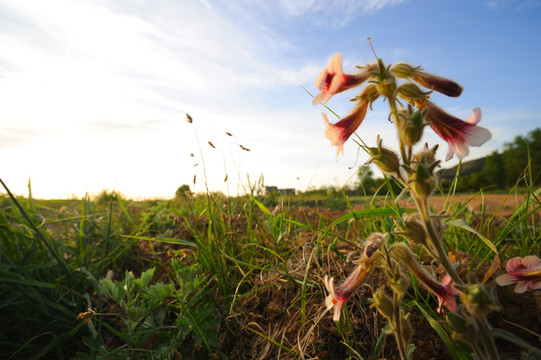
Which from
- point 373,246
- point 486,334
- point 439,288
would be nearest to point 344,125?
point 373,246

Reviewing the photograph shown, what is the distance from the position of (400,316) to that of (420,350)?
465 mm

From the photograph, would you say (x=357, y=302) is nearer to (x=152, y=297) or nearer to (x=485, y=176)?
(x=152, y=297)

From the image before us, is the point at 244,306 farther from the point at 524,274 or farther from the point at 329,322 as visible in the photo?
the point at 524,274

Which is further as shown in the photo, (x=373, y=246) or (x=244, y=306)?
(x=244, y=306)

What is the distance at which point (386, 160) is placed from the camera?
101cm

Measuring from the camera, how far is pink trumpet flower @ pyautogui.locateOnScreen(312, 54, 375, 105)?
1.09 metres

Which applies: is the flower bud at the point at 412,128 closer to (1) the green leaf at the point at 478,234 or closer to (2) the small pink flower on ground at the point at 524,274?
(1) the green leaf at the point at 478,234

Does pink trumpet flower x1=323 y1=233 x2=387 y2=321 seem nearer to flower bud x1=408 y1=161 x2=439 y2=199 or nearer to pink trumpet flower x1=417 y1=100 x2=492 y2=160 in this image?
flower bud x1=408 y1=161 x2=439 y2=199

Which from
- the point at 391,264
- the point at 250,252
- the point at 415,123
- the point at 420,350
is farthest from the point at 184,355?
the point at 415,123

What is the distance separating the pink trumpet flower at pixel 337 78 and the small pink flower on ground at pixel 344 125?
0.08 metres

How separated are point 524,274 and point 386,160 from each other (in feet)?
2.13

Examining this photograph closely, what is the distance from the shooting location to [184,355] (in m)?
1.86

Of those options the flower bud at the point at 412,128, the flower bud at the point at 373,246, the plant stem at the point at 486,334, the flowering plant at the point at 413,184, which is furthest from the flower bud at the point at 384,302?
the flower bud at the point at 412,128

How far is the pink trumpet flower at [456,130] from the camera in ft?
3.71
